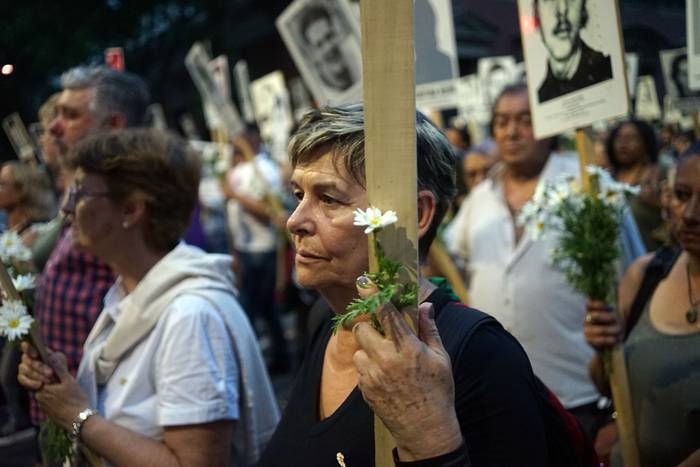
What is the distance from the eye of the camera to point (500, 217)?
423 cm

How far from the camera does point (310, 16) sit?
5090mm

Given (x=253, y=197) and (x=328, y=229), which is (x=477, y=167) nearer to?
(x=253, y=197)

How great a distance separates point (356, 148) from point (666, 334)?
1343mm

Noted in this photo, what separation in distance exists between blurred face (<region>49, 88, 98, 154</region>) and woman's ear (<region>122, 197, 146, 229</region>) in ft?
3.65

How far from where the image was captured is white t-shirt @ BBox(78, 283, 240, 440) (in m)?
2.41

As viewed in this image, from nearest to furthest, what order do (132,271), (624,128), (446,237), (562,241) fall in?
(132,271) < (562,241) < (446,237) < (624,128)

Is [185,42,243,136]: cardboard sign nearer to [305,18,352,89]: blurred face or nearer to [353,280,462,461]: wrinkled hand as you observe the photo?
[305,18,352,89]: blurred face

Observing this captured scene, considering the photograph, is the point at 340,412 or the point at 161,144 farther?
the point at 161,144

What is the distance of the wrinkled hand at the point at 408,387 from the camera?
1.46 m

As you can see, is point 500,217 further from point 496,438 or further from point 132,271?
point 496,438

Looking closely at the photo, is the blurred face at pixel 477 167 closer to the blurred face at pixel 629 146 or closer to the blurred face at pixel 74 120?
the blurred face at pixel 629 146

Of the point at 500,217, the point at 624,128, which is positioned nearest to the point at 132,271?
the point at 500,217

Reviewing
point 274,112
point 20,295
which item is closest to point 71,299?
point 20,295

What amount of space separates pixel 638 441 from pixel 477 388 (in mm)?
1171
